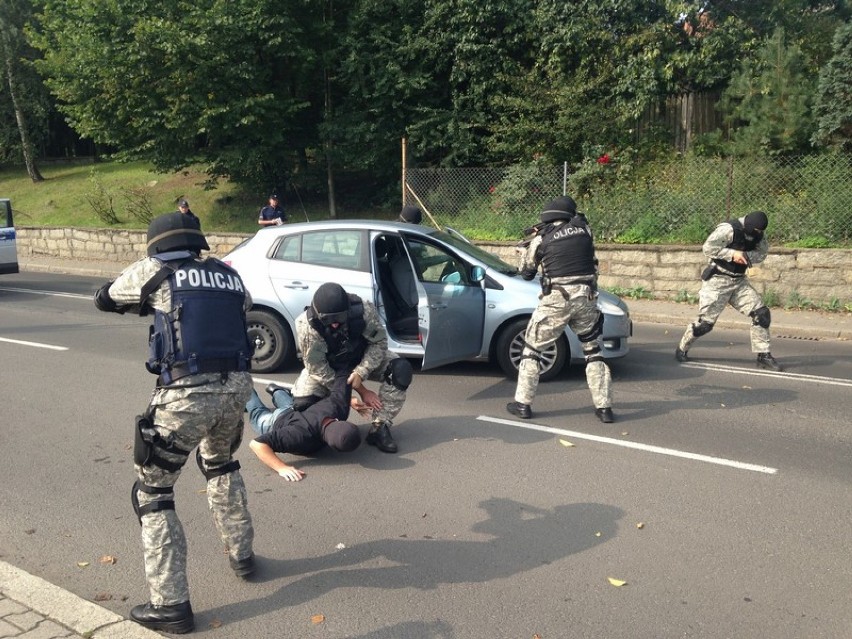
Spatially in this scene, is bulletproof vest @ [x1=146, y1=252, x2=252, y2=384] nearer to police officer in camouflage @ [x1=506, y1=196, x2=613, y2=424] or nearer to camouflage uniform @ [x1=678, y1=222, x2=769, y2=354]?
police officer in camouflage @ [x1=506, y1=196, x2=613, y2=424]

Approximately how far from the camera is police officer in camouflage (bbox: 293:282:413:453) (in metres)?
5.60

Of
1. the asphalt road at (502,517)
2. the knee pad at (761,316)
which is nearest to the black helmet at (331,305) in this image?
the asphalt road at (502,517)

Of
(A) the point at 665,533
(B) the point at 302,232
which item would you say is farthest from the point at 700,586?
(B) the point at 302,232

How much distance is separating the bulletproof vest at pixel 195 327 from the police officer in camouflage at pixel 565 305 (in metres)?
3.44

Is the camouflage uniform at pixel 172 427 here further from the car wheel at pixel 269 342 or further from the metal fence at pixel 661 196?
the metal fence at pixel 661 196

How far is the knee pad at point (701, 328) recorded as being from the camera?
886 cm

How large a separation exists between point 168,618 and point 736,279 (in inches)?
275

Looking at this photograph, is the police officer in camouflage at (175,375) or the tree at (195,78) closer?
the police officer in camouflage at (175,375)

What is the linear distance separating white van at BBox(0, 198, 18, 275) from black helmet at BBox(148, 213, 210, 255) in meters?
13.7

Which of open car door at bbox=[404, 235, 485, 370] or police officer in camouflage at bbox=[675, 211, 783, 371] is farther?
police officer in camouflage at bbox=[675, 211, 783, 371]

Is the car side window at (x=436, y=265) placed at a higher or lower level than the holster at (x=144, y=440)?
higher

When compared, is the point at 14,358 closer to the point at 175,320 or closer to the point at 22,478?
the point at 22,478

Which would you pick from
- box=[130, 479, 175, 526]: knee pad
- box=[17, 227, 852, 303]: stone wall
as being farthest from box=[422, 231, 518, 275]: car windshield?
box=[17, 227, 852, 303]: stone wall

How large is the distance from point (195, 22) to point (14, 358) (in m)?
11.9
